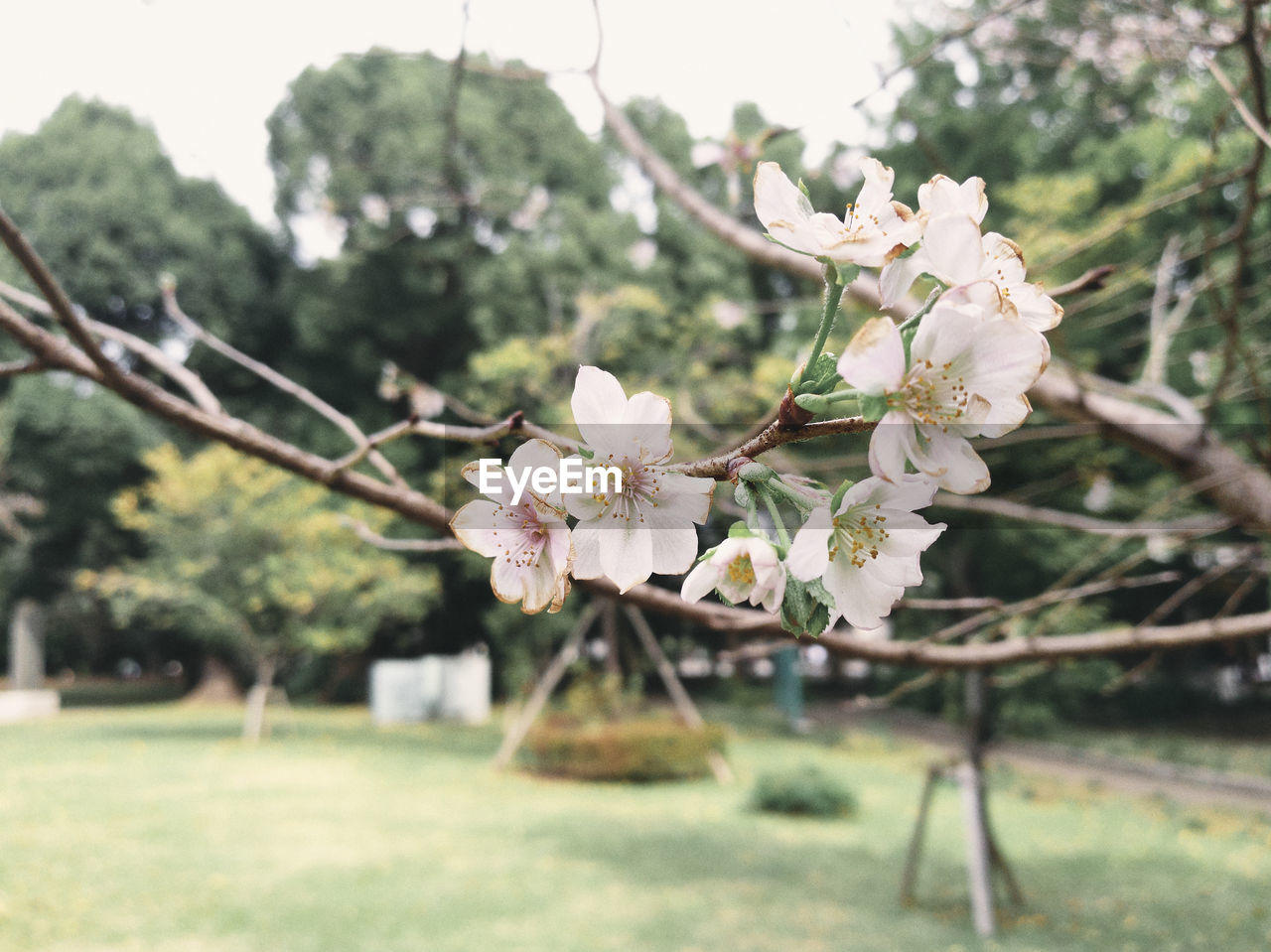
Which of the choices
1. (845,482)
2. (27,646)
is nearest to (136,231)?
(27,646)

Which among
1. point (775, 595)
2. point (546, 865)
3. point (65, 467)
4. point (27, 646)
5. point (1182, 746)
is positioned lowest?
point (546, 865)

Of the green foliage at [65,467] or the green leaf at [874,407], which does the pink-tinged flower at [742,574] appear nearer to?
the green leaf at [874,407]

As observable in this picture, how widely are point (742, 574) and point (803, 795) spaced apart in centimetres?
689

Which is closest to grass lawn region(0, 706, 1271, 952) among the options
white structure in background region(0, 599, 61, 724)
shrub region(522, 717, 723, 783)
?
shrub region(522, 717, 723, 783)

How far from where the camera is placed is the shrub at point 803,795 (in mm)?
6699

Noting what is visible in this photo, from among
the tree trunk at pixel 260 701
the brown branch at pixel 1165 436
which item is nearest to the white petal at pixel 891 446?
the brown branch at pixel 1165 436

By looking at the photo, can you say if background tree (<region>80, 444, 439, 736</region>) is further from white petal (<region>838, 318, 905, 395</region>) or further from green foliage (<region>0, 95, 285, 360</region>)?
white petal (<region>838, 318, 905, 395</region>)

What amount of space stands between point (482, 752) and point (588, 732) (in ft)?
7.25

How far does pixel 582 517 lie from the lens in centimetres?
33

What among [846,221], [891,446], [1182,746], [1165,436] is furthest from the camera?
[1182,746]

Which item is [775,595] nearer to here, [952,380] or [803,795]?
[952,380]

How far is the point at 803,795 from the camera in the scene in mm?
6699

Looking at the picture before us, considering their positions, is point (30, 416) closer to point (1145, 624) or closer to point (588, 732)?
point (588, 732)

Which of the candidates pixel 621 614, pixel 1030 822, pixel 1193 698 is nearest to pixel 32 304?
pixel 1030 822
